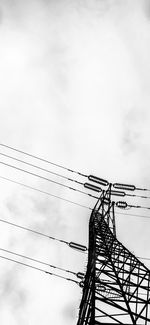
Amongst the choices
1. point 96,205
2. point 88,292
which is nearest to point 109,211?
point 96,205

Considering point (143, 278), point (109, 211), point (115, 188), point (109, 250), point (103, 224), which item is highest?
point (115, 188)

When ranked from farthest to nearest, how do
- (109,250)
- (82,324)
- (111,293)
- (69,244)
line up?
(69,244) → (109,250) → (111,293) → (82,324)

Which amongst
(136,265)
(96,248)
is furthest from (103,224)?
(136,265)

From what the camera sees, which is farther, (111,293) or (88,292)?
(111,293)

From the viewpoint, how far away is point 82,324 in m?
8.71

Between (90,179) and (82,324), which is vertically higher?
(90,179)

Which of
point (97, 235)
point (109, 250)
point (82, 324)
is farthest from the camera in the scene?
point (97, 235)

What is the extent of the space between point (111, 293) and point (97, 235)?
3.39 m

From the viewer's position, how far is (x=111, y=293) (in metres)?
11.6

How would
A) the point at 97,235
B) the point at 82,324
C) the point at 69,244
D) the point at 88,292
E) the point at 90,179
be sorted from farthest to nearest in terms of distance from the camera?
the point at 90,179, the point at 69,244, the point at 97,235, the point at 88,292, the point at 82,324

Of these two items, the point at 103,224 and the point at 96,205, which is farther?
the point at 96,205

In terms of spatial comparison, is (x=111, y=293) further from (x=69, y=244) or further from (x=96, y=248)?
(x=69, y=244)

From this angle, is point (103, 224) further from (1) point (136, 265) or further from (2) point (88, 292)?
(2) point (88, 292)

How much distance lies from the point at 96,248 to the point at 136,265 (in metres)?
1.82
